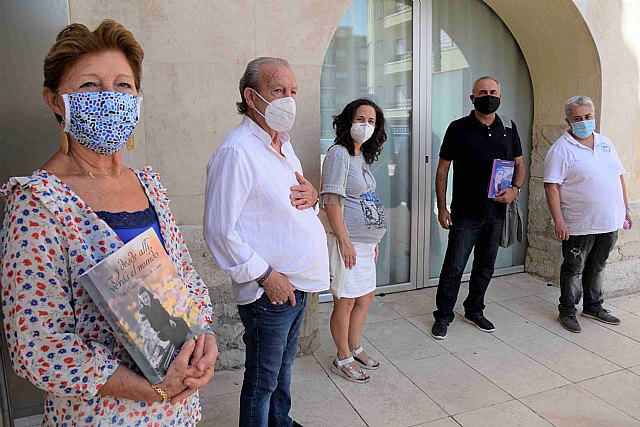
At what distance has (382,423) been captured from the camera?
2871 millimetres

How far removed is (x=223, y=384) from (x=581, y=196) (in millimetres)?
2982

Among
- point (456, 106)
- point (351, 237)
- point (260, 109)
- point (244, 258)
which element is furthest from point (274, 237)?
point (456, 106)

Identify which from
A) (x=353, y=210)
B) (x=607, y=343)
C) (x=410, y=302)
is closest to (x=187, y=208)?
(x=353, y=210)

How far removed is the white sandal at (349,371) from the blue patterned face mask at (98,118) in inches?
93.4

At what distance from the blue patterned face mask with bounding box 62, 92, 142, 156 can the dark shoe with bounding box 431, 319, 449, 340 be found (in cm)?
315

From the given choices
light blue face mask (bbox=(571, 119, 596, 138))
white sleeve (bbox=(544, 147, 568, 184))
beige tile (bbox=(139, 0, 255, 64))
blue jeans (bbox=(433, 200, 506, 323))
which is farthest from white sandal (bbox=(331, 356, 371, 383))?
light blue face mask (bbox=(571, 119, 596, 138))

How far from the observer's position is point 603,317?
429 cm

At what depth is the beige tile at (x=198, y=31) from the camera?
3.07 m

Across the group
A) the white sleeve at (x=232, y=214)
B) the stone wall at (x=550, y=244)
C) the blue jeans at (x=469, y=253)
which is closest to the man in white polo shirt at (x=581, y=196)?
the blue jeans at (x=469, y=253)

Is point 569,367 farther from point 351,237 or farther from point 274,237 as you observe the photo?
point 274,237

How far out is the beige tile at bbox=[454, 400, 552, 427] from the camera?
2869 mm

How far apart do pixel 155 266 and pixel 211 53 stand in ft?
7.41

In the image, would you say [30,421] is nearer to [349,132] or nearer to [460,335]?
[349,132]

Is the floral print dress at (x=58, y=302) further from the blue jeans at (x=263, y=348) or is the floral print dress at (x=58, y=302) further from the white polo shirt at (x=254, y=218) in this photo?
the blue jeans at (x=263, y=348)
